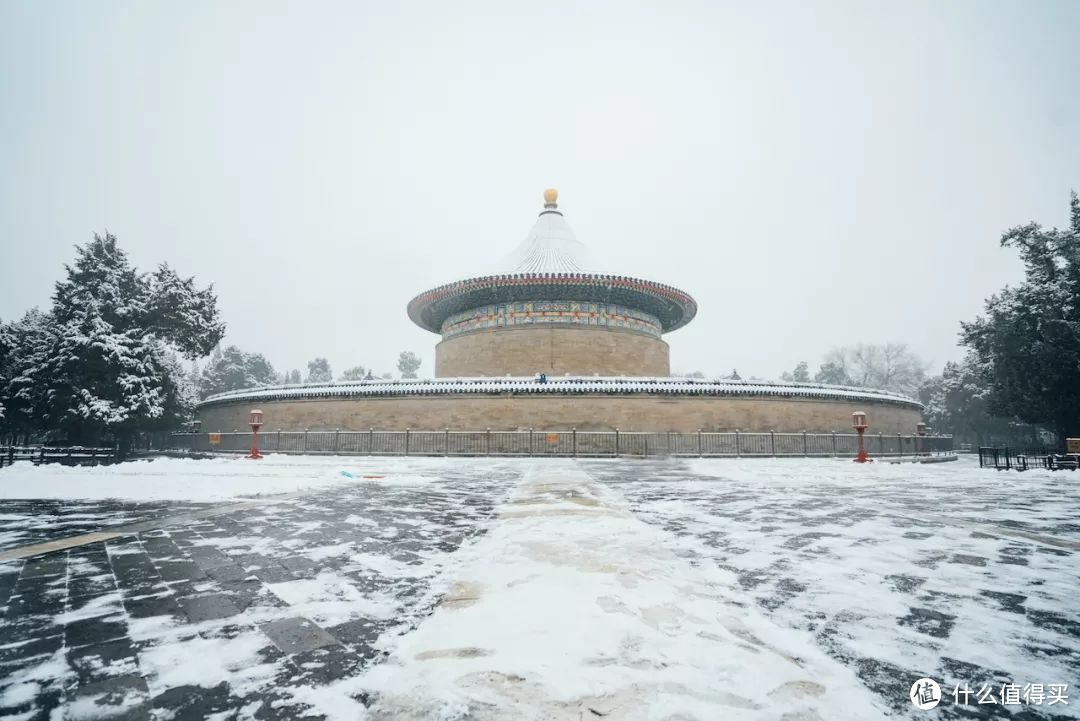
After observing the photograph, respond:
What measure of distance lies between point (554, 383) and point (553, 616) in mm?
19566

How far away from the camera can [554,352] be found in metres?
28.3

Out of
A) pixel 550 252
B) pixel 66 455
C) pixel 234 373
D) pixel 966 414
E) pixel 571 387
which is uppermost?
pixel 550 252

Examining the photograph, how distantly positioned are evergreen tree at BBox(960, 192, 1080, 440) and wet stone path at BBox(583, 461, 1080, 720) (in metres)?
19.0

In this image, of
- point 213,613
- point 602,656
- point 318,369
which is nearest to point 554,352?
point 213,613

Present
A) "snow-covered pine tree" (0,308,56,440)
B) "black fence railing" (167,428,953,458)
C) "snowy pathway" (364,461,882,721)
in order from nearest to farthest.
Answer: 1. "snowy pathway" (364,461,882,721)
2. "black fence railing" (167,428,953,458)
3. "snow-covered pine tree" (0,308,56,440)

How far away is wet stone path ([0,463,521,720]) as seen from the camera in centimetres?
185

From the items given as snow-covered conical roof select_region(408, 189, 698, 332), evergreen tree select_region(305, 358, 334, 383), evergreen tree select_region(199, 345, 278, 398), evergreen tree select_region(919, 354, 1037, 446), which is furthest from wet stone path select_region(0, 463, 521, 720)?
→ evergreen tree select_region(305, 358, 334, 383)

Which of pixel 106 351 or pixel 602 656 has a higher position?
pixel 106 351

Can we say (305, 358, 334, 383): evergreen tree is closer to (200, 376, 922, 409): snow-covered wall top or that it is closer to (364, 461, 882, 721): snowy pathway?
(200, 376, 922, 409): snow-covered wall top

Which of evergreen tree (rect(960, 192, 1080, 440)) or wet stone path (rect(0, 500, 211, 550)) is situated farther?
evergreen tree (rect(960, 192, 1080, 440))

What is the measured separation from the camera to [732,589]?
318cm

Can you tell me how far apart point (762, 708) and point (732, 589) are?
4.96ft

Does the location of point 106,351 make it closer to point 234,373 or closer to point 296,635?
point 296,635

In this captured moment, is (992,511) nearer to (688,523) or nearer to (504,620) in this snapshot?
(688,523)
